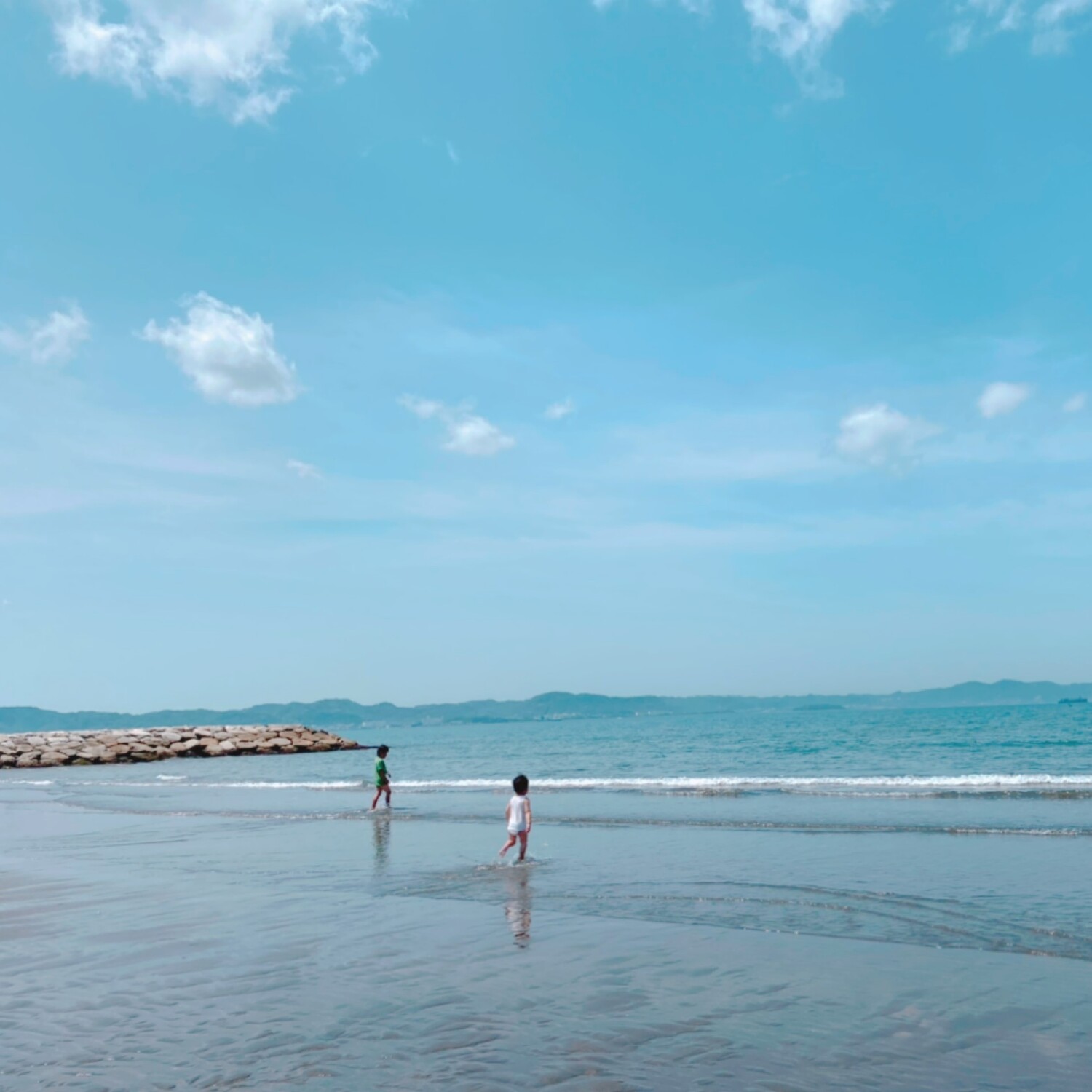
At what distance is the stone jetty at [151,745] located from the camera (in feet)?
209

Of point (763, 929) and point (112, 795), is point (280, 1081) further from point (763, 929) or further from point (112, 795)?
point (112, 795)

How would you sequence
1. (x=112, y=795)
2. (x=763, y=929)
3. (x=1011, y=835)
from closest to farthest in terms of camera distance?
(x=763, y=929)
(x=1011, y=835)
(x=112, y=795)

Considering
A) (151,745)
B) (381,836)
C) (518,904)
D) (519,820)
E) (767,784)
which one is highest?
(519,820)

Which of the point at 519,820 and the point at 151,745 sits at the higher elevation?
the point at 519,820

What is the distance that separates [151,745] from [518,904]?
63687mm

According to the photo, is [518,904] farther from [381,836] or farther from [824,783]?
[824,783]

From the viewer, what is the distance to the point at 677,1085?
6.04 m

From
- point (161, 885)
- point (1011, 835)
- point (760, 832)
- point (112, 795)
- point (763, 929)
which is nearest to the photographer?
point (763, 929)

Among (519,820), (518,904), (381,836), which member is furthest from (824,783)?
(518,904)

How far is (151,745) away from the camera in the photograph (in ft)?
224

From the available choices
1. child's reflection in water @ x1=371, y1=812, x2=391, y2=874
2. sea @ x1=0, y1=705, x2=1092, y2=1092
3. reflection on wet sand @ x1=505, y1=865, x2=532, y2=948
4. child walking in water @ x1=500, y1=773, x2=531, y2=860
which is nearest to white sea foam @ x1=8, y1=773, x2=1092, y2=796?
sea @ x1=0, y1=705, x2=1092, y2=1092

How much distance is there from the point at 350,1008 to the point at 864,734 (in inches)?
2975

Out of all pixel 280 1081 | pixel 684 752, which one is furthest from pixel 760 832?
pixel 684 752

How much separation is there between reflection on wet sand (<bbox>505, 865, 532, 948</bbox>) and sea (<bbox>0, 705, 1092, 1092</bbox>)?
62 mm
